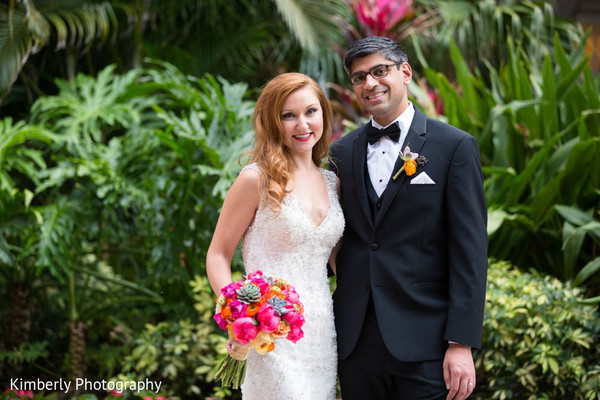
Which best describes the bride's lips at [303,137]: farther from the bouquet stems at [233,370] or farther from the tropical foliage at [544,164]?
the tropical foliage at [544,164]

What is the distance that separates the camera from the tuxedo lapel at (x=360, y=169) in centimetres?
254

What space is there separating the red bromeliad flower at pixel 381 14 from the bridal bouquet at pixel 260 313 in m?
5.46

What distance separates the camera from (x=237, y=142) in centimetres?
447

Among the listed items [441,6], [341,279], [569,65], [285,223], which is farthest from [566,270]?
[441,6]

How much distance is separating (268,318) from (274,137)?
0.85 meters

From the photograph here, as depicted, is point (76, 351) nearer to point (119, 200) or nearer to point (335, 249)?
point (119, 200)

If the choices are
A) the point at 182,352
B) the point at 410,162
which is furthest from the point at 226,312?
the point at 182,352

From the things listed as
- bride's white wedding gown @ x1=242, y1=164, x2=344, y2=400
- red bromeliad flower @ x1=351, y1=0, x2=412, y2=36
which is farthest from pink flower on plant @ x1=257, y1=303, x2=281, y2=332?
red bromeliad flower @ x1=351, y1=0, x2=412, y2=36

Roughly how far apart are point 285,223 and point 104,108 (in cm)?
287

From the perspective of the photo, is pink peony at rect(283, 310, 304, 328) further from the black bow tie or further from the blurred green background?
the blurred green background

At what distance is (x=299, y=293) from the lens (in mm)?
2557

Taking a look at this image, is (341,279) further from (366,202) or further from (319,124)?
(319,124)

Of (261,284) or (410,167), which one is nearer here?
(261,284)

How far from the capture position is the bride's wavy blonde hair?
2.52 metres
